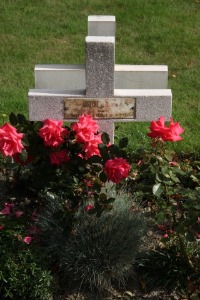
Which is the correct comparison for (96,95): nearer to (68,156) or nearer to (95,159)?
(68,156)

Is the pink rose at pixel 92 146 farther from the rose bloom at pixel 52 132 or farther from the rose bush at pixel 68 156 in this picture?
the rose bloom at pixel 52 132

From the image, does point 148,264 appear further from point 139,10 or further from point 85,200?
point 139,10

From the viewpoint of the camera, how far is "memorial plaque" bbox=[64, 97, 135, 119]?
487cm

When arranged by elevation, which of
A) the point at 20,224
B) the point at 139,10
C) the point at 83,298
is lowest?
the point at 83,298

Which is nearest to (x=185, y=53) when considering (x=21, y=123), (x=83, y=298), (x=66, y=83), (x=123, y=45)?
(x=123, y=45)

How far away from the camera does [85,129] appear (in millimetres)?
4438

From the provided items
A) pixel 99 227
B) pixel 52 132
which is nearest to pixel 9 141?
pixel 52 132

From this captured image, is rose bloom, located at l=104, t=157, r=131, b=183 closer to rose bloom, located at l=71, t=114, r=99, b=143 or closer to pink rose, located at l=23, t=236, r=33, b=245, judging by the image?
rose bloom, located at l=71, t=114, r=99, b=143

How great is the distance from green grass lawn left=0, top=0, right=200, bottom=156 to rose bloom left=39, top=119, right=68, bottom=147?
5.78 ft

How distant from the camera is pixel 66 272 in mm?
4477

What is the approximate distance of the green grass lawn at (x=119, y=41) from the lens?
6.84m

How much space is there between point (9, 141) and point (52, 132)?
295 millimetres

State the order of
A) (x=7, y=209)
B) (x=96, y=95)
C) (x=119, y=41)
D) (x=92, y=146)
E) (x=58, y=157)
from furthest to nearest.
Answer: (x=119, y=41) < (x=7, y=209) < (x=96, y=95) < (x=58, y=157) < (x=92, y=146)

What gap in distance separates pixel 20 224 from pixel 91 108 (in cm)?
89
